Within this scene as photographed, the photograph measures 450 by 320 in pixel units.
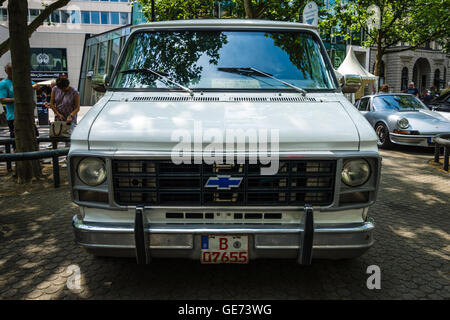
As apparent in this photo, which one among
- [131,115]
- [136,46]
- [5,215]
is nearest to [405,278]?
[131,115]

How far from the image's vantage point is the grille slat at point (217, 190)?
2.73 metres

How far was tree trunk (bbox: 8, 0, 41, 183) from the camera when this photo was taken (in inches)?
259

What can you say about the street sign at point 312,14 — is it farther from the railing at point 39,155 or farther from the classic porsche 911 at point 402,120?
the railing at point 39,155

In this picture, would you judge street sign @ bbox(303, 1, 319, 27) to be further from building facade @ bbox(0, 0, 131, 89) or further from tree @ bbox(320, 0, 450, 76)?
building facade @ bbox(0, 0, 131, 89)

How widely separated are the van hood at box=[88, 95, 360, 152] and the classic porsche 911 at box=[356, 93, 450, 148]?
25.2 ft

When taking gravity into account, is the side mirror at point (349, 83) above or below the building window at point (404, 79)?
below

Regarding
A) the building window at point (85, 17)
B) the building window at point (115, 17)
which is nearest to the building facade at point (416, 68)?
the building window at point (115, 17)

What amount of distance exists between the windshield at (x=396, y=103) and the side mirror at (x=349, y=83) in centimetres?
746

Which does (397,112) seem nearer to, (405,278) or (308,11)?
(308,11)

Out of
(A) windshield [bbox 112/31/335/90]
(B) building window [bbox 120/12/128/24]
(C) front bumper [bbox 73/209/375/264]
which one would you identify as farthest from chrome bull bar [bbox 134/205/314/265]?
(B) building window [bbox 120/12/128/24]

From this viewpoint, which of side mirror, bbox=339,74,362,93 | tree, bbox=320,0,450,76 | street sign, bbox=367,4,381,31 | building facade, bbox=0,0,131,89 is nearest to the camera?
side mirror, bbox=339,74,362,93

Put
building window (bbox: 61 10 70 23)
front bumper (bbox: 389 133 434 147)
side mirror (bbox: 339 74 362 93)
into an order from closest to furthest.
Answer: side mirror (bbox: 339 74 362 93) < front bumper (bbox: 389 133 434 147) < building window (bbox: 61 10 70 23)
